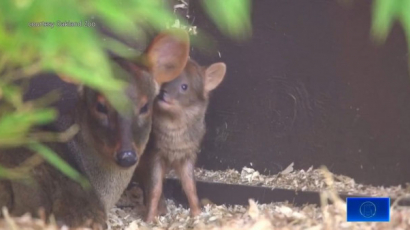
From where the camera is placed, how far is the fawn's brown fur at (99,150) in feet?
11.4

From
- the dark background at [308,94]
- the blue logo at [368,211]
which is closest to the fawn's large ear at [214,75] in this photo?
the dark background at [308,94]

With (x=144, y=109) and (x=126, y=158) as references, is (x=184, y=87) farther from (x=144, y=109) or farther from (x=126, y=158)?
(x=126, y=158)

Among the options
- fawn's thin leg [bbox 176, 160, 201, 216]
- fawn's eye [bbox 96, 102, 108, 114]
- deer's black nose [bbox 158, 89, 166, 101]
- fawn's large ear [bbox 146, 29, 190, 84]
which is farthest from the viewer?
fawn's thin leg [bbox 176, 160, 201, 216]

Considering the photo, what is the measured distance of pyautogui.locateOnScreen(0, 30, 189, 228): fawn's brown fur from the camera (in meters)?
3.47

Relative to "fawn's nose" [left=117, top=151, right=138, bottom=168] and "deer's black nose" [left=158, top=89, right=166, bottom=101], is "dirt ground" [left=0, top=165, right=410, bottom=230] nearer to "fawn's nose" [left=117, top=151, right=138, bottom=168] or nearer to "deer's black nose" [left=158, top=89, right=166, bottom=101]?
"fawn's nose" [left=117, top=151, right=138, bottom=168]

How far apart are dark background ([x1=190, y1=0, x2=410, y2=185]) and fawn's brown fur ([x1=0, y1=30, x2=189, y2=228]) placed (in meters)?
0.74

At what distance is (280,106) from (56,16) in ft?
11.1

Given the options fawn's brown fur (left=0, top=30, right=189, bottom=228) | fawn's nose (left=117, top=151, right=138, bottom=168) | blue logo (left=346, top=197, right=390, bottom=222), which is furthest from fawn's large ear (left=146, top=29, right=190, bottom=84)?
blue logo (left=346, top=197, right=390, bottom=222)

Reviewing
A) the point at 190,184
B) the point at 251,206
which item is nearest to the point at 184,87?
the point at 190,184

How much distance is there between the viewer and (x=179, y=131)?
13.6 feet

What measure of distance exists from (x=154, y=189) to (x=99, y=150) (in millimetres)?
556

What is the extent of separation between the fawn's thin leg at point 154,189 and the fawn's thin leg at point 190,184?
0.13 m

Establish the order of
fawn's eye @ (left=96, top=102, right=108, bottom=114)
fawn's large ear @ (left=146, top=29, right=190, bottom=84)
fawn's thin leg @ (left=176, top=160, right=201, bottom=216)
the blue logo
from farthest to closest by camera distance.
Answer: fawn's thin leg @ (left=176, top=160, right=201, bottom=216) → fawn's large ear @ (left=146, top=29, right=190, bottom=84) → fawn's eye @ (left=96, top=102, right=108, bottom=114) → the blue logo

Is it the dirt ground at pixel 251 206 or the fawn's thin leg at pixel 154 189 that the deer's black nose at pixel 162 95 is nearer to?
the fawn's thin leg at pixel 154 189
